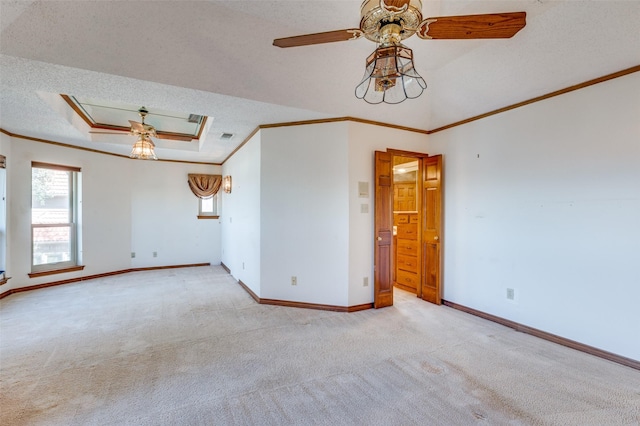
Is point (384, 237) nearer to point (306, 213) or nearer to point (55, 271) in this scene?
point (306, 213)

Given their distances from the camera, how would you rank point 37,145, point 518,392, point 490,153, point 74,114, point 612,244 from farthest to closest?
point 37,145, point 74,114, point 490,153, point 612,244, point 518,392

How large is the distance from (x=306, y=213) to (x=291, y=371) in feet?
6.63

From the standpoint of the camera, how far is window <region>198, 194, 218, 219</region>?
6.95m

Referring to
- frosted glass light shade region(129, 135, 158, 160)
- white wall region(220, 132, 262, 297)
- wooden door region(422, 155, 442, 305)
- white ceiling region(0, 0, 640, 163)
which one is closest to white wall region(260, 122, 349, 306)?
white wall region(220, 132, 262, 297)

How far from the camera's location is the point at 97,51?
2.44m

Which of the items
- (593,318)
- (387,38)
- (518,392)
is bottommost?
(518,392)

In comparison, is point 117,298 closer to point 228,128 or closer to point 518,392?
point 228,128

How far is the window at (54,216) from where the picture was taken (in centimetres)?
484

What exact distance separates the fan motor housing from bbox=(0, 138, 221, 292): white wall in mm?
5692

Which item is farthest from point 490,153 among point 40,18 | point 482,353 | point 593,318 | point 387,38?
point 40,18

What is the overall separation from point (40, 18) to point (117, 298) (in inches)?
142

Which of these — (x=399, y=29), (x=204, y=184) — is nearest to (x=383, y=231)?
(x=399, y=29)

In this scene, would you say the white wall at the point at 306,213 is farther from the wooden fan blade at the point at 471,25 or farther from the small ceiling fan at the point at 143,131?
the wooden fan blade at the point at 471,25

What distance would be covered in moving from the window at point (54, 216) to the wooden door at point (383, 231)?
541 centimetres
